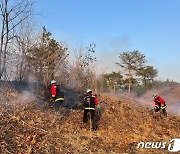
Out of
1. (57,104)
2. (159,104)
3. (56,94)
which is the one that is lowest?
(159,104)

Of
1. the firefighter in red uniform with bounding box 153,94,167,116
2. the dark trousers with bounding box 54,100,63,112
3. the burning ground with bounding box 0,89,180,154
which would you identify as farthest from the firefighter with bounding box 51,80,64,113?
the firefighter in red uniform with bounding box 153,94,167,116

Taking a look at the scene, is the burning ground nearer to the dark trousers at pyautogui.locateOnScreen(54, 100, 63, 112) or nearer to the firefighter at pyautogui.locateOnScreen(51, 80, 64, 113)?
the dark trousers at pyautogui.locateOnScreen(54, 100, 63, 112)

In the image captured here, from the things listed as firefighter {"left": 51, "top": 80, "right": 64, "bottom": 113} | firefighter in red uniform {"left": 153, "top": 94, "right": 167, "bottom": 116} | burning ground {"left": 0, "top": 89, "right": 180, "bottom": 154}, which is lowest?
burning ground {"left": 0, "top": 89, "right": 180, "bottom": 154}

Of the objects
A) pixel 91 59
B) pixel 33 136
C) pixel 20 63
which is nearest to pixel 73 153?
pixel 33 136

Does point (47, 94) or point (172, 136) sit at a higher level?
point (47, 94)

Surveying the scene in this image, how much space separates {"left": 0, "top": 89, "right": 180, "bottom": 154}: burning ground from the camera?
9742mm

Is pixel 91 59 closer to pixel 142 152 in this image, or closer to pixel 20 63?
pixel 20 63

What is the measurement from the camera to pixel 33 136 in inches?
390

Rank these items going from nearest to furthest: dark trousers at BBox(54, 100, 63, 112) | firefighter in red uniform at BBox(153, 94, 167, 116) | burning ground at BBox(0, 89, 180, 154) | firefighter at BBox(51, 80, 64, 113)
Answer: burning ground at BBox(0, 89, 180, 154) < firefighter at BBox(51, 80, 64, 113) < dark trousers at BBox(54, 100, 63, 112) < firefighter in red uniform at BBox(153, 94, 167, 116)

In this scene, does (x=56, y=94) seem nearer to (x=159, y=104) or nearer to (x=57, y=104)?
(x=57, y=104)

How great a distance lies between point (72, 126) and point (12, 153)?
13.6 feet

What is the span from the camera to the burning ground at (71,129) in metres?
9.74

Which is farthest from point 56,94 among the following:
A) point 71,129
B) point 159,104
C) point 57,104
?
point 159,104

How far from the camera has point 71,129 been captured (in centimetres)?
1207
